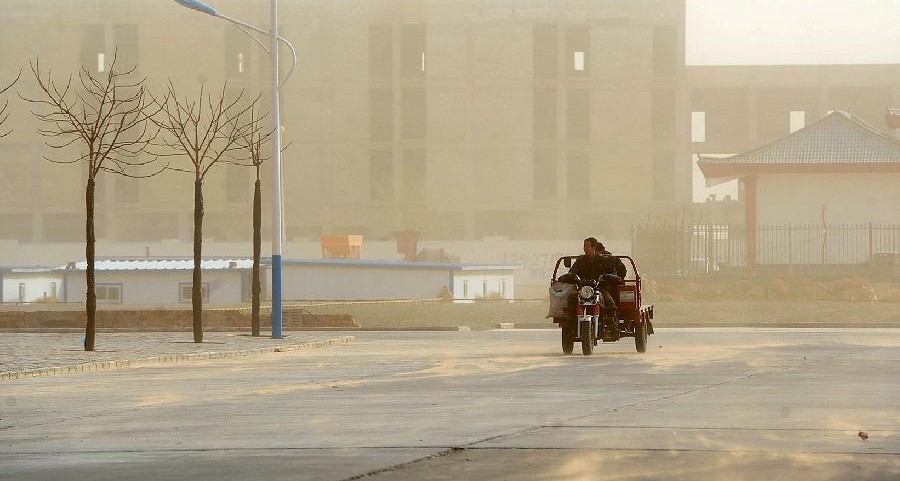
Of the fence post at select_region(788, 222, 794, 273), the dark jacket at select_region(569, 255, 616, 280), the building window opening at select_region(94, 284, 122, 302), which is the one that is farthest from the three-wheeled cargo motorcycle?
the building window opening at select_region(94, 284, 122, 302)

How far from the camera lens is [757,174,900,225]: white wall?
6581 centimetres

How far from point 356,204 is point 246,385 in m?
84.6

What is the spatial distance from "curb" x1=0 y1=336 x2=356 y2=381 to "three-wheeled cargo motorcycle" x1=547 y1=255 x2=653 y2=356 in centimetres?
582

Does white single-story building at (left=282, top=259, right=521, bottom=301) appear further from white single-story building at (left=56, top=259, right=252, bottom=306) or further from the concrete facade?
the concrete facade

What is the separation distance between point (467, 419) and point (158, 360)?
40.2 feet

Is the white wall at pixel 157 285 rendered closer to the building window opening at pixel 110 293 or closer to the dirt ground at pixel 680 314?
the building window opening at pixel 110 293

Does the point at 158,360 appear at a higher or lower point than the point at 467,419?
lower

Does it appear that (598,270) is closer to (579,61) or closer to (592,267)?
(592,267)

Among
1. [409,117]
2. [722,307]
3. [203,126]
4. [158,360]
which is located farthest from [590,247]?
[409,117]

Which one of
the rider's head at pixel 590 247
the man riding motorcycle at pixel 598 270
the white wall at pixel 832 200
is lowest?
the man riding motorcycle at pixel 598 270

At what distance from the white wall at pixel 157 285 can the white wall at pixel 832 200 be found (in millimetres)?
21865

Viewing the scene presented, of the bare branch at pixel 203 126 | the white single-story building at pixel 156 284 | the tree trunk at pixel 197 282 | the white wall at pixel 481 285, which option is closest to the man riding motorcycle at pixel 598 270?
the bare branch at pixel 203 126

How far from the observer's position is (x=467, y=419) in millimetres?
14406

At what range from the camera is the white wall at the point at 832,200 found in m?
65.8
